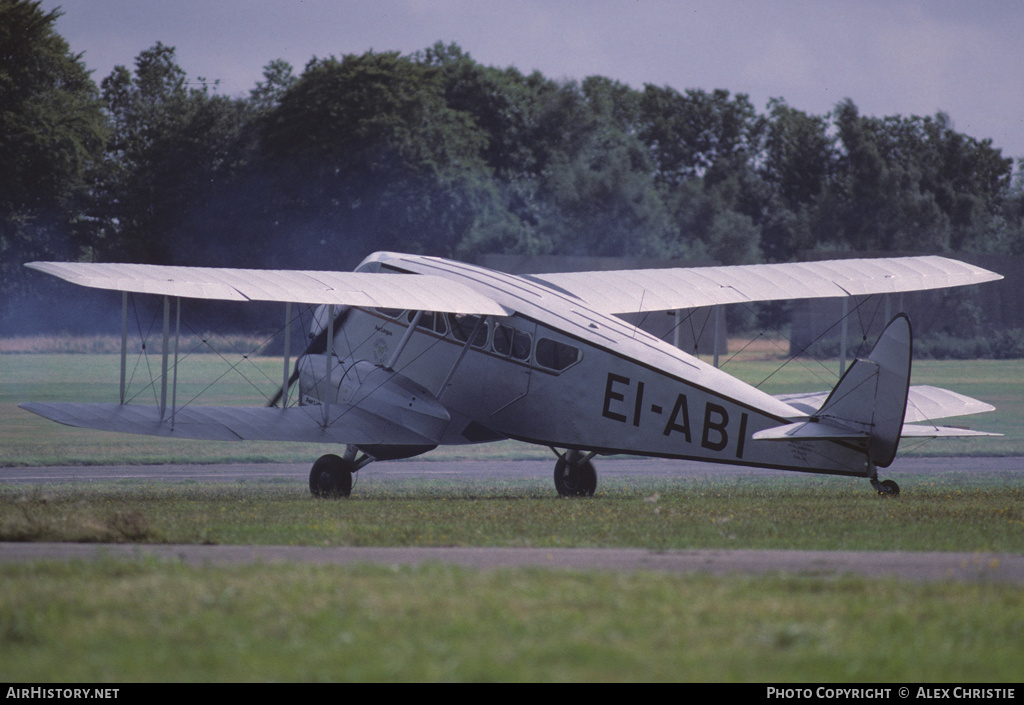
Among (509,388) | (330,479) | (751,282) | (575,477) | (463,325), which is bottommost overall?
(330,479)

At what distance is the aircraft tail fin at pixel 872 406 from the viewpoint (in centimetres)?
1449

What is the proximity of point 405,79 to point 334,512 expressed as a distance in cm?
5566

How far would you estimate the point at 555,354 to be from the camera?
56.5 ft

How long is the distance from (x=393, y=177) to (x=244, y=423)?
47.0 meters

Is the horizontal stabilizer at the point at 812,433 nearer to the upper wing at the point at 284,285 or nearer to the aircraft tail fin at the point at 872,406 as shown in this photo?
the aircraft tail fin at the point at 872,406

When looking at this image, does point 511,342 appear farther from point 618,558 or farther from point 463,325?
point 618,558

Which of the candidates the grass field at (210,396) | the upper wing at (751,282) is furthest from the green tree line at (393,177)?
the upper wing at (751,282)

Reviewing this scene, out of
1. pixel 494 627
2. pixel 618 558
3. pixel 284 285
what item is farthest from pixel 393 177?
pixel 494 627

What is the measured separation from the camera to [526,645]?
6.86m

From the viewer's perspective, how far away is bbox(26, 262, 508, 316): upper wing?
15844 mm

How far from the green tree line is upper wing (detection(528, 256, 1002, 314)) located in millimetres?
40869

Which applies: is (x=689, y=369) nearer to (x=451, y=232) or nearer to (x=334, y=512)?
(x=334, y=512)
